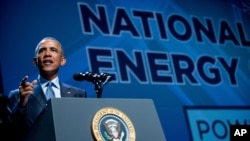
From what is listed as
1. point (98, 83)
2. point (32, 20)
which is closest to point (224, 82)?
point (32, 20)

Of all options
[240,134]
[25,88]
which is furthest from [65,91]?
[240,134]

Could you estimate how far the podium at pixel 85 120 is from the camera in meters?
1.56

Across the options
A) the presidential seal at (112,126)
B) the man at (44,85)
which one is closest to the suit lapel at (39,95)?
the man at (44,85)

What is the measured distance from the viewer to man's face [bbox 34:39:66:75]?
210 cm

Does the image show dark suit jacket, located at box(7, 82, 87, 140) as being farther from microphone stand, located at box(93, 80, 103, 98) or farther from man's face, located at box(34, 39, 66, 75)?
microphone stand, located at box(93, 80, 103, 98)

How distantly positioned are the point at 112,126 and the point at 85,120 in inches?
4.1

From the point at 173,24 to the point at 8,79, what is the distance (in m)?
1.81

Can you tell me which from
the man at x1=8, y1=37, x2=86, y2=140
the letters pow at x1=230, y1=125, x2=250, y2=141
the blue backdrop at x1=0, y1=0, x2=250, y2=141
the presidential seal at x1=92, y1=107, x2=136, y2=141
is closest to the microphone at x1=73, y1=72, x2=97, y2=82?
the man at x1=8, y1=37, x2=86, y2=140

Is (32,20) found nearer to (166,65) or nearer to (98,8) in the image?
(98,8)

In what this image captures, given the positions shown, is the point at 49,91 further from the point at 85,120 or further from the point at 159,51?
the point at 159,51

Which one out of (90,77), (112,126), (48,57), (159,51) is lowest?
(112,126)

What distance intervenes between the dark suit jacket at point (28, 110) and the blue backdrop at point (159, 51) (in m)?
1.27

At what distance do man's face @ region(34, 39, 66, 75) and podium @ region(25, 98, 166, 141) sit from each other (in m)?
0.48

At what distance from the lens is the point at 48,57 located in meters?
2.10
